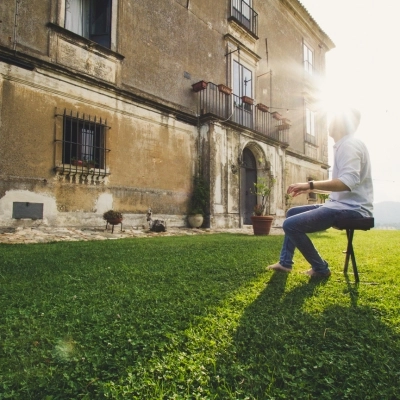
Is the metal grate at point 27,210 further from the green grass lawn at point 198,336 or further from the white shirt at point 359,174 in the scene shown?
the white shirt at point 359,174

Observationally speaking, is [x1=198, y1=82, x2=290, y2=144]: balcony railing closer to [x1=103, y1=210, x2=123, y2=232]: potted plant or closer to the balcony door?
the balcony door

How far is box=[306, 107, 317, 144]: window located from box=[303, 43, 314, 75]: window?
2381mm

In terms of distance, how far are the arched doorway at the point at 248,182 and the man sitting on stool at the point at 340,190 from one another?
30.4ft

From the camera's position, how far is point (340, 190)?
232cm

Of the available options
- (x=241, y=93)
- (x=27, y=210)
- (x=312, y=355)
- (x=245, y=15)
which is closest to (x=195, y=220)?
(x=27, y=210)

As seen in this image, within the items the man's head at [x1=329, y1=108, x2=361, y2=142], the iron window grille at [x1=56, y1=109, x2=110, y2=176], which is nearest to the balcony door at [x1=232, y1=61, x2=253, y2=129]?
the iron window grille at [x1=56, y1=109, x2=110, y2=176]

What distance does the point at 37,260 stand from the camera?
3.33m

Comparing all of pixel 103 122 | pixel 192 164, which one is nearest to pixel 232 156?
pixel 192 164

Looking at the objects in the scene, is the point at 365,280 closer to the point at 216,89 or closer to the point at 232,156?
the point at 232,156

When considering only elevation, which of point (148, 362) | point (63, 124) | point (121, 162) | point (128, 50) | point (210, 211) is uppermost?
point (128, 50)

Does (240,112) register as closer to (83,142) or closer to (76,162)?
(83,142)

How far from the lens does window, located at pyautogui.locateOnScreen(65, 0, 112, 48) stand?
300 inches

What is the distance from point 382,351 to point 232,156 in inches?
371

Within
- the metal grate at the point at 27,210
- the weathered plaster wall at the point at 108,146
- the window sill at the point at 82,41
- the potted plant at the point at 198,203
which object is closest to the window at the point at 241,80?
the weathered plaster wall at the point at 108,146
